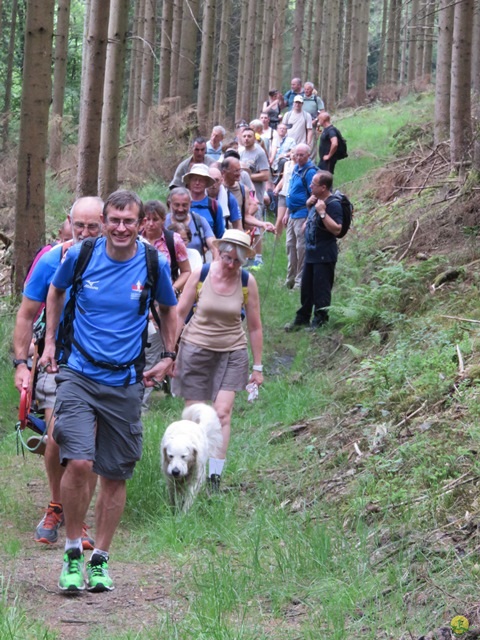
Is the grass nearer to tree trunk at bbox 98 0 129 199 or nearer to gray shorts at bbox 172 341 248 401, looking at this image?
gray shorts at bbox 172 341 248 401

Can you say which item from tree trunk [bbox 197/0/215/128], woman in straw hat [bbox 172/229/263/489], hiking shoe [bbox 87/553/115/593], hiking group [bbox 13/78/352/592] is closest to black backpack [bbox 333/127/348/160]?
tree trunk [bbox 197/0/215/128]

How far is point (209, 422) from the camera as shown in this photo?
7.28m

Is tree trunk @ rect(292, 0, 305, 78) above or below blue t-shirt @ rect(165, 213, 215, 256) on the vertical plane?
above

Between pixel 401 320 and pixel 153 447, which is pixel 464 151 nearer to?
pixel 401 320

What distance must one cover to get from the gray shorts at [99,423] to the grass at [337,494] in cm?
79

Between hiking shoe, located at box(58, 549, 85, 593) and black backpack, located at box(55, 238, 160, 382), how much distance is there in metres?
1.03

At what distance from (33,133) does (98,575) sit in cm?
657

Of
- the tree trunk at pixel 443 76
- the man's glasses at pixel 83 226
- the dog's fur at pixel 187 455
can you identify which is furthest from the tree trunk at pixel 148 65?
the man's glasses at pixel 83 226

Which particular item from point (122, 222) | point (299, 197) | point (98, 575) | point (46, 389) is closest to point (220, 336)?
point (46, 389)

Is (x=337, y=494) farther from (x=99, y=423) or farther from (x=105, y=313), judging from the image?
(x=105, y=313)

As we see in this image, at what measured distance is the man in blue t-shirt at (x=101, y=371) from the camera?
16.9 feet

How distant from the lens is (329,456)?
7.71m

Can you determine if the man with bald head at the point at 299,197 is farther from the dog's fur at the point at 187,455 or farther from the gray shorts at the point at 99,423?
the gray shorts at the point at 99,423

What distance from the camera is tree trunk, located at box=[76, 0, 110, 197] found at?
11445 mm
